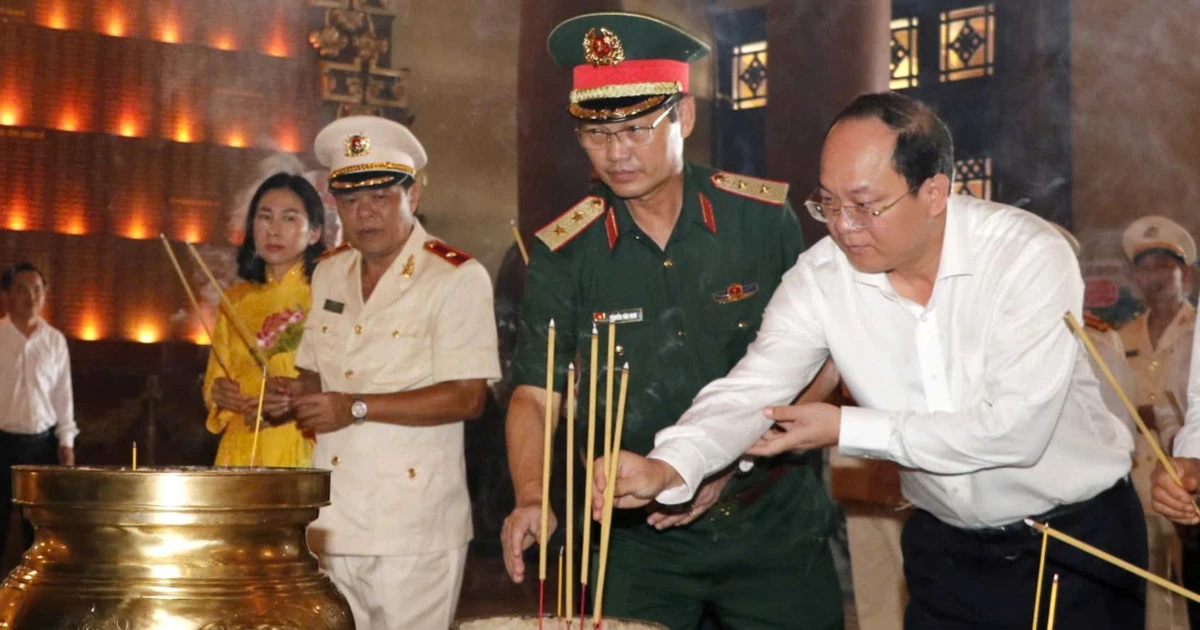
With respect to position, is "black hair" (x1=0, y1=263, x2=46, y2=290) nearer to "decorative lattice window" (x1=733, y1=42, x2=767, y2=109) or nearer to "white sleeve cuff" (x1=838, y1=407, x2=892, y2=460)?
"decorative lattice window" (x1=733, y1=42, x2=767, y2=109)

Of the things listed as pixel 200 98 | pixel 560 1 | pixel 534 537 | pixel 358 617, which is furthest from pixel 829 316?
pixel 200 98

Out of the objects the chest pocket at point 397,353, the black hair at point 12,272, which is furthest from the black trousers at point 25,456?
the chest pocket at point 397,353

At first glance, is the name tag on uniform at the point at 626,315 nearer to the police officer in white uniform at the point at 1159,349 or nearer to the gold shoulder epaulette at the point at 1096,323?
the gold shoulder epaulette at the point at 1096,323

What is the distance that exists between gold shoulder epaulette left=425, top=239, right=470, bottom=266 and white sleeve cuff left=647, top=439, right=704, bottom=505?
3.94ft

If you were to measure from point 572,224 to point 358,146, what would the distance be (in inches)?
32.1

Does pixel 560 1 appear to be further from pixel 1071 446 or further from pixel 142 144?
pixel 1071 446

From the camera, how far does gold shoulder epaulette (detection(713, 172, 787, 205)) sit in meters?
2.43

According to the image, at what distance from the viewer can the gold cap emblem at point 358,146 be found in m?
3.08

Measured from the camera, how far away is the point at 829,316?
6.78 feet

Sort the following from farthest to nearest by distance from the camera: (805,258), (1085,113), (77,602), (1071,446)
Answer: (1085,113) < (805,258) < (1071,446) < (77,602)

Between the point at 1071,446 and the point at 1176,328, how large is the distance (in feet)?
6.71

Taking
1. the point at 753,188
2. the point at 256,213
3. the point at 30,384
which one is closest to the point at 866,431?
the point at 753,188

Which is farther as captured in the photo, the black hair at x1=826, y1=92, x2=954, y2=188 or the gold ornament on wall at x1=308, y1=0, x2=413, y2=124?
the gold ornament on wall at x1=308, y1=0, x2=413, y2=124

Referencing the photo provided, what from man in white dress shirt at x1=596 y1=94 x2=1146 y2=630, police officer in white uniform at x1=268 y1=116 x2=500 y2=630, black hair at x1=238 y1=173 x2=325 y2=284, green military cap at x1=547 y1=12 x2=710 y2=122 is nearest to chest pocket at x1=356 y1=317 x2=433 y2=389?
police officer in white uniform at x1=268 y1=116 x2=500 y2=630
